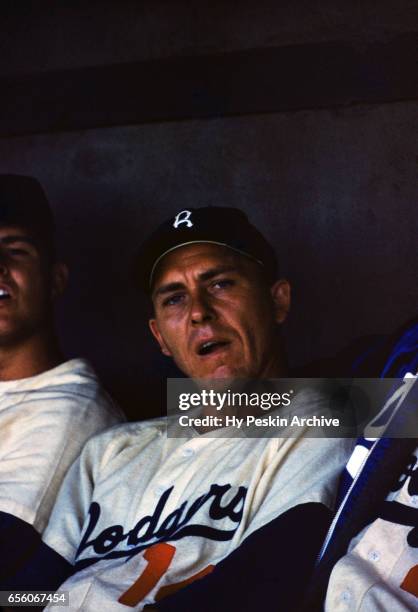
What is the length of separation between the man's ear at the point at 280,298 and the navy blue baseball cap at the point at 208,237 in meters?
0.02

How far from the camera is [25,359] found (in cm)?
262

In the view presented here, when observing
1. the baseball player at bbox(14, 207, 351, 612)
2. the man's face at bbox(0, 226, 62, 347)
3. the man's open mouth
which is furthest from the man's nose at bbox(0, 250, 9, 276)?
the man's open mouth

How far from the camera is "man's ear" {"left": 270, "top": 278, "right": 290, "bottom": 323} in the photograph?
7.63ft

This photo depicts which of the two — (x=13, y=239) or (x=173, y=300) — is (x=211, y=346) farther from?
(x=13, y=239)

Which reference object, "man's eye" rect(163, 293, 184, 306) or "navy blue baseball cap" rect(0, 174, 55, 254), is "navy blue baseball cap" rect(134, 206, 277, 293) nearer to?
"man's eye" rect(163, 293, 184, 306)

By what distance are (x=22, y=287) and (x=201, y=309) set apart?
638 mm

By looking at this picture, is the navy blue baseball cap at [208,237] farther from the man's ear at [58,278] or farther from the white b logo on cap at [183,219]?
the man's ear at [58,278]

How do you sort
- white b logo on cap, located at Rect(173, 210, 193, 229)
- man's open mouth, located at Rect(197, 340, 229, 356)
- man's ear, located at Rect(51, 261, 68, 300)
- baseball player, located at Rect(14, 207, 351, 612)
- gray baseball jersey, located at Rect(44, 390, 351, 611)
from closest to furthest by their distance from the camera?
1. baseball player, located at Rect(14, 207, 351, 612)
2. gray baseball jersey, located at Rect(44, 390, 351, 611)
3. man's open mouth, located at Rect(197, 340, 229, 356)
4. white b logo on cap, located at Rect(173, 210, 193, 229)
5. man's ear, located at Rect(51, 261, 68, 300)

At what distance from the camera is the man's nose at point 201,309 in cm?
220

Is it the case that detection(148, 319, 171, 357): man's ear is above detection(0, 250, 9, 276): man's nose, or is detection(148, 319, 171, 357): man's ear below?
below

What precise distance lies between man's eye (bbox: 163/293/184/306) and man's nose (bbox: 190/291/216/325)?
0.05 metres

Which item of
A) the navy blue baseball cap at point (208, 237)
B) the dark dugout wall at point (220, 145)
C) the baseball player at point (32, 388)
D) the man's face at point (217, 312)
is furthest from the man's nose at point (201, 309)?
the dark dugout wall at point (220, 145)

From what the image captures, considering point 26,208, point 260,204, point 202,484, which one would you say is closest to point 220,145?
point 260,204

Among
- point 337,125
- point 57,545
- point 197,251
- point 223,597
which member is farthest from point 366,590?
point 337,125
